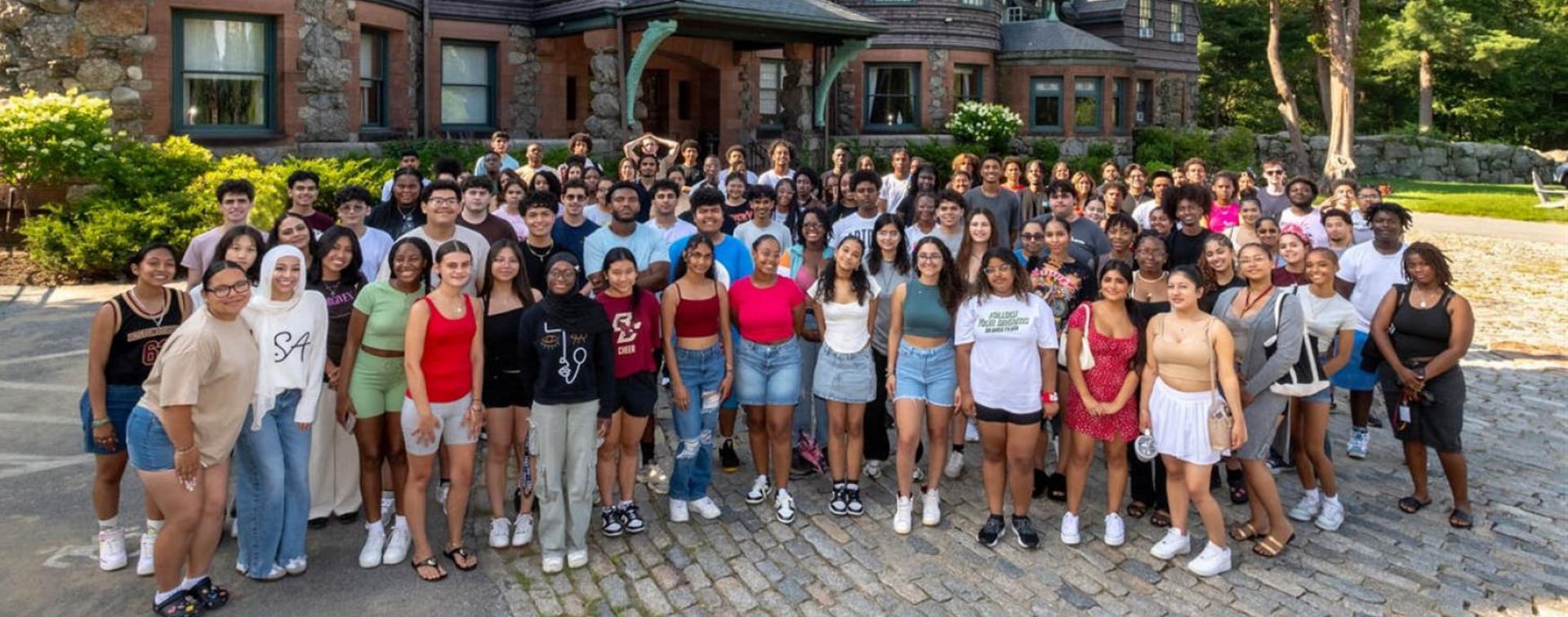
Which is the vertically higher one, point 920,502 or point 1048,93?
point 1048,93

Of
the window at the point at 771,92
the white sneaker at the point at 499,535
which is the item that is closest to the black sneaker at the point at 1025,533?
the white sneaker at the point at 499,535

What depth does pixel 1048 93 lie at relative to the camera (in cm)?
2944

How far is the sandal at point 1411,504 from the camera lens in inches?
255

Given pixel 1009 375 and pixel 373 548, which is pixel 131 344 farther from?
pixel 1009 375

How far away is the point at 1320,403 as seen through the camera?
610 cm

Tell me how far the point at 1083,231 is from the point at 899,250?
1793 mm

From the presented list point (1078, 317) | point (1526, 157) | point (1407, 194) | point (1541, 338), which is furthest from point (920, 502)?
point (1526, 157)

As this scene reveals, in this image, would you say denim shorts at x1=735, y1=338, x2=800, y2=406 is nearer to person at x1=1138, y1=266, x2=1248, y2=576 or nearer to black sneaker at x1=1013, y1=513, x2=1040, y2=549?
black sneaker at x1=1013, y1=513, x2=1040, y2=549

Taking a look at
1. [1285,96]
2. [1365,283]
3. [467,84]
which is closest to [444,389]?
[1365,283]

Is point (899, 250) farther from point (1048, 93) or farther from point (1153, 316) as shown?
point (1048, 93)

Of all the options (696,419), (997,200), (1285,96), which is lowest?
(696,419)

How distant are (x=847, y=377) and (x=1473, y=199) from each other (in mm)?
29446

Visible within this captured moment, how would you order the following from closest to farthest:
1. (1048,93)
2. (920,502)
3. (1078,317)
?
(1078,317), (920,502), (1048,93)

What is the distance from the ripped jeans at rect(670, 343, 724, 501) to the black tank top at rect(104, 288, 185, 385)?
99.7 inches
